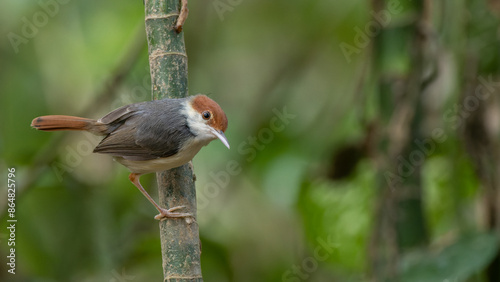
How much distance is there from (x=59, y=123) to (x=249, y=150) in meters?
2.06

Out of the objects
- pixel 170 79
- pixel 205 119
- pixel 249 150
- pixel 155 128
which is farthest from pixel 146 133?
pixel 249 150

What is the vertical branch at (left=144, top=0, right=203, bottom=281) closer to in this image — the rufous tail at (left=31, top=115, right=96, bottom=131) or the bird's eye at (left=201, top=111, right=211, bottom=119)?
the bird's eye at (left=201, top=111, right=211, bottom=119)

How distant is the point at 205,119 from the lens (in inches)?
118

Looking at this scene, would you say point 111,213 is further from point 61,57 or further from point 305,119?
point 305,119

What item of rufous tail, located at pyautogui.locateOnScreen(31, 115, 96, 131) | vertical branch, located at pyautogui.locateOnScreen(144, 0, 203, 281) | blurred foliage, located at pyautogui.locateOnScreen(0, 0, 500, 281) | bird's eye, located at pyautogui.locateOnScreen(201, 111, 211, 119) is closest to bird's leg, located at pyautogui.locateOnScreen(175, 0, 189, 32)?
vertical branch, located at pyautogui.locateOnScreen(144, 0, 203, 281)

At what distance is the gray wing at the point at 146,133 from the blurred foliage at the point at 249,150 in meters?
1.15

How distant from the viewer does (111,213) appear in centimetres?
445

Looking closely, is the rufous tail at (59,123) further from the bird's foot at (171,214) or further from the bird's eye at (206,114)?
the bird's foot at (171,214)

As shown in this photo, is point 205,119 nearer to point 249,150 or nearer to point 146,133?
point 146,133

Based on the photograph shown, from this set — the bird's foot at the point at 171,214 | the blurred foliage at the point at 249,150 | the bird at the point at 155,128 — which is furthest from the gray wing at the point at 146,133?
the blurred foliage at the point at 249,150

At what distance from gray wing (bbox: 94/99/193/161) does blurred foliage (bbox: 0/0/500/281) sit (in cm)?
115

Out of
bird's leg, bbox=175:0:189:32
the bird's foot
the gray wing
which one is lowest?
the bird's foot

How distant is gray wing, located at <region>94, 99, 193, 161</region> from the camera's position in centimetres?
293

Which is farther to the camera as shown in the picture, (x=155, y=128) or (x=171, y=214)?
(x=155, y=128)
